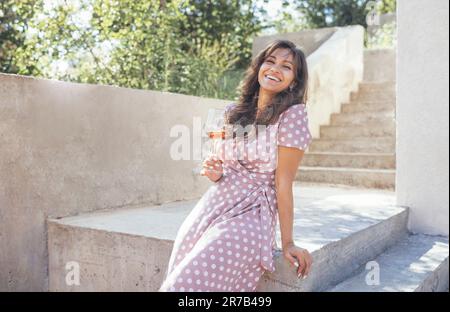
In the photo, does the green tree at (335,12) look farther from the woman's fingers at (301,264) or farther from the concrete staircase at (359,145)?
the woman's fingers at (301,264)

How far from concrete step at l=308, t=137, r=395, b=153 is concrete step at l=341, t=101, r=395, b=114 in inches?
22.5

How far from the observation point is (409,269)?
8.92 ft

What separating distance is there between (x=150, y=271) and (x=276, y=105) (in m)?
1.17

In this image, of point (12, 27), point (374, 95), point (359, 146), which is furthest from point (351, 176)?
point (12, 27)

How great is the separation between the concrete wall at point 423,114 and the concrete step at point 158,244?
194 millimetres

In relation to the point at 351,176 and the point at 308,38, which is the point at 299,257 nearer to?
the point at 351,176

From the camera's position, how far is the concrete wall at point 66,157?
9.39 feet

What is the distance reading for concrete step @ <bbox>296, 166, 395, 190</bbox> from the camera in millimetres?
4797

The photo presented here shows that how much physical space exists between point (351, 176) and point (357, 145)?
828 millimetres

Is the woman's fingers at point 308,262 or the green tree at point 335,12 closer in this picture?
the woman's fingers at point 308,262

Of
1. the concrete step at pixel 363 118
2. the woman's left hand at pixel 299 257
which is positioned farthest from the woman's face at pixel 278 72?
the concrete step at pixel 363 118

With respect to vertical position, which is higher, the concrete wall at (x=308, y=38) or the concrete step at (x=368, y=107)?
the concrete wall at (x=308, y=38)

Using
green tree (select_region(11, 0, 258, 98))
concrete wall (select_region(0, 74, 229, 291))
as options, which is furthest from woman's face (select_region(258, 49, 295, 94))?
green tree (select_region(11, 0, 258, 98))
